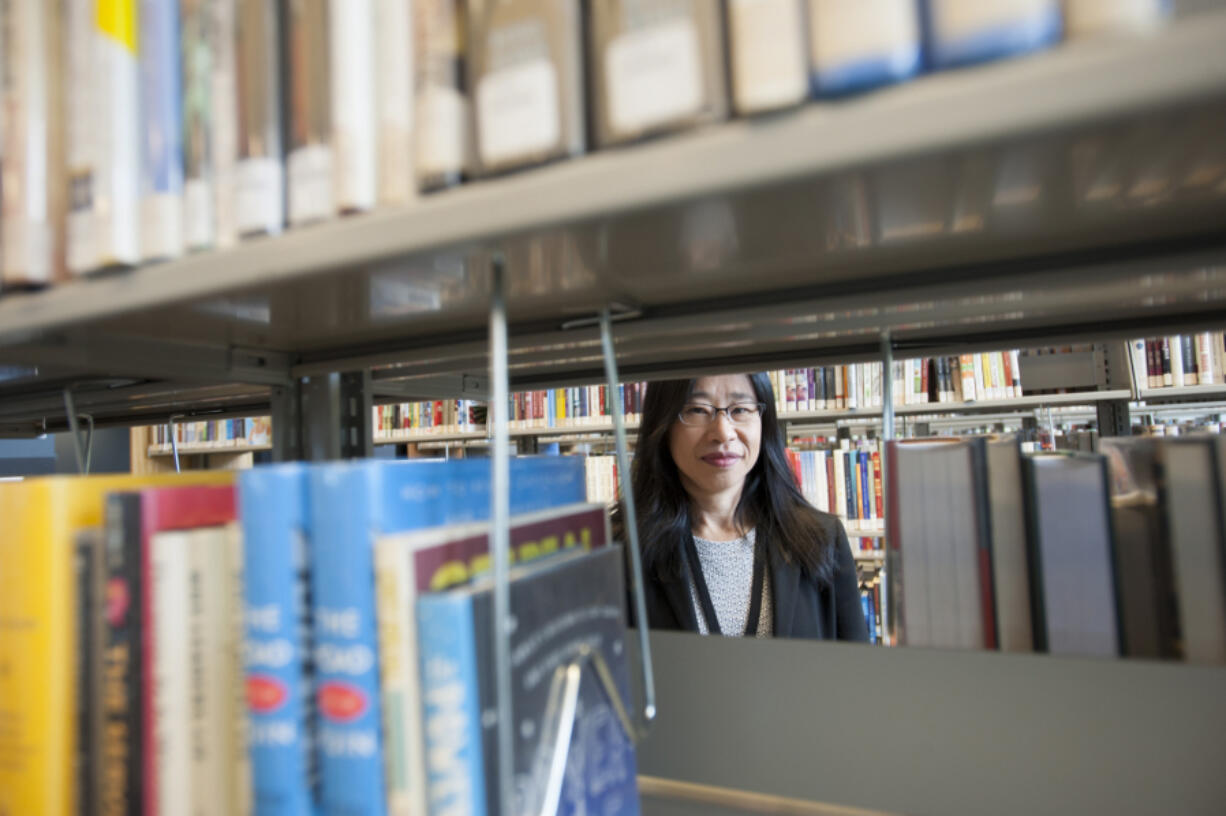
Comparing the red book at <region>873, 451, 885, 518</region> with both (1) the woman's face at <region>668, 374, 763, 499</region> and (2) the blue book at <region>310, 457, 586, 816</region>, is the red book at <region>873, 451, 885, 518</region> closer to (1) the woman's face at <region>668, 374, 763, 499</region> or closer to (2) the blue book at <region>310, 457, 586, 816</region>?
(1) the woman's face at <region>668, 374, 763, 499</region>

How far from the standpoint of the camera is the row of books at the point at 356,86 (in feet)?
1.03

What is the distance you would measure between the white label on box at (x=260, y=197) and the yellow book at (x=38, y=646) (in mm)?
274

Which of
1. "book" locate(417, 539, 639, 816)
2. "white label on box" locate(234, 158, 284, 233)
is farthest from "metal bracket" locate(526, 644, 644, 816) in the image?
"white label on box" locate(234, 158, 284, 233)

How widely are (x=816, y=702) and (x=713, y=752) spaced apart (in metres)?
0.12

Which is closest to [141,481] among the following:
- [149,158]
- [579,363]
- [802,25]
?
[149,158]

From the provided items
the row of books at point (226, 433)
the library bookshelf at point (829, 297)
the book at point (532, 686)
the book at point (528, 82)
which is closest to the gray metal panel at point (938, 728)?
the library bookshelf at point (829, 297)

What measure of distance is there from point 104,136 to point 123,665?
0.41m

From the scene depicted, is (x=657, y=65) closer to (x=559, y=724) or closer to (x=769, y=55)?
(x=769, y=55)

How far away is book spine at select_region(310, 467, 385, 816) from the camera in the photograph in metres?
0.42

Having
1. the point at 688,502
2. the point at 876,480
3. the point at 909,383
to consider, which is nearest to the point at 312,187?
the point at 688,502

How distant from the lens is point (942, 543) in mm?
595

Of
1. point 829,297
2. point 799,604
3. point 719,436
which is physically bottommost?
point 799,604

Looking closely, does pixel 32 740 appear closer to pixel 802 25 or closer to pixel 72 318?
pixel 72 318

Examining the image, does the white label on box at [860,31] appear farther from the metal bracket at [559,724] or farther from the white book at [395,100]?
the metal bracket at [559,724]
